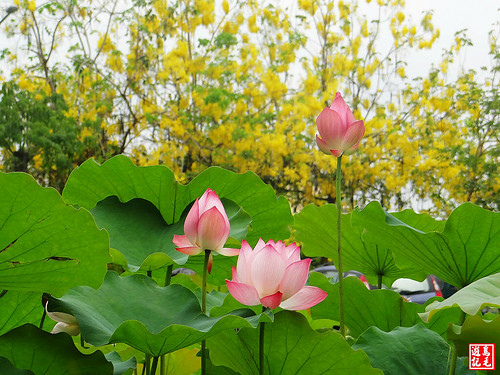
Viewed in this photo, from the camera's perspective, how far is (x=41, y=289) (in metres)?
0.48

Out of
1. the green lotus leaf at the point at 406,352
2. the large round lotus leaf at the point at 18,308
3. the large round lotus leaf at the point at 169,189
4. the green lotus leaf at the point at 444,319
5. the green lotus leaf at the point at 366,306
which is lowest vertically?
the green lotus leaf at the point at 406,352

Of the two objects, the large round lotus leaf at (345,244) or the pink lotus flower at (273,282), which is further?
the large round lotus leaf at (345,244)

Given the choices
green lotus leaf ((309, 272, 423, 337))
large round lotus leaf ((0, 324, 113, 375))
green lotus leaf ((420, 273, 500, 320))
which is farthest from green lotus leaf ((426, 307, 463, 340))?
large round lotus leaf ((0, 324, 113, 375))

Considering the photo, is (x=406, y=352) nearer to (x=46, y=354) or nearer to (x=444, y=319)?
(x=444, y=319)

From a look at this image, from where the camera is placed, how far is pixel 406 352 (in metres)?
0.57

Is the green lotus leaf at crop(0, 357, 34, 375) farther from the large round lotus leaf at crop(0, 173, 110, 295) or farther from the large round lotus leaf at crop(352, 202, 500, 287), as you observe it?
the large round lotus leaf at crop(352, 202, 500, 287)

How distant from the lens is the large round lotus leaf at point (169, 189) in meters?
0.72

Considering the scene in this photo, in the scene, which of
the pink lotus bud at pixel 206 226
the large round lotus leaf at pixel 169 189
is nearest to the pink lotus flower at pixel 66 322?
the pink lotus bud at pixel 206 226

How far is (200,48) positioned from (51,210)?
7.89m

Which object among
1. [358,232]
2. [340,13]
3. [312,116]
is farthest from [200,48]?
[358,232]

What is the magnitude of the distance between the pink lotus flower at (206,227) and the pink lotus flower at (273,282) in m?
0.05

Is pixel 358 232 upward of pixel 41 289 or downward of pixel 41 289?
upward

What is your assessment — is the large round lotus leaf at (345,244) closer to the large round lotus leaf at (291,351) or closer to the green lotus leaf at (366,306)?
the green lotus leaf at (366,306)

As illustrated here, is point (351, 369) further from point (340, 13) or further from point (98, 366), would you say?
point (340, 13)
